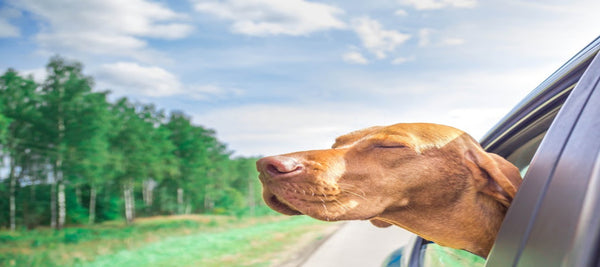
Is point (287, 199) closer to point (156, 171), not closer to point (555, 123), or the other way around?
point (555, 123)

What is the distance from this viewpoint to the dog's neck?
147 centimetres

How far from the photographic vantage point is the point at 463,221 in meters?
1.47

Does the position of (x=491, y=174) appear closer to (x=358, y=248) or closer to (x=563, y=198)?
(x=563, y=198)

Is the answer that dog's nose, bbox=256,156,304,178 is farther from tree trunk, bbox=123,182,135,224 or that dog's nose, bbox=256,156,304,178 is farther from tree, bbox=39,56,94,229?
tree trunk, bbox=123,182,135,224

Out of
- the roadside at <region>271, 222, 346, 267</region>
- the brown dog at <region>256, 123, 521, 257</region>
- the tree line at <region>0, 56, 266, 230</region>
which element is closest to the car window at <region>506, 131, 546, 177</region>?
the brown dog at <region>256, 123, 521, 257</region>

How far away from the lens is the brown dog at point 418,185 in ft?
4.58

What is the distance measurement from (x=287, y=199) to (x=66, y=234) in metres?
54.5

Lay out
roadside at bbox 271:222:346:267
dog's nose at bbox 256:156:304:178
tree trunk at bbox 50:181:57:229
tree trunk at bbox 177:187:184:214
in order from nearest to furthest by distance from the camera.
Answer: dog's nose at bbox 256:156:304:178 → roadside at bbox 271:222:346:267 → tree trunk at bbox 50:181:57:229 → tree trunk at bbox 177:187:184:214

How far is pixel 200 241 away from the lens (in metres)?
15.5

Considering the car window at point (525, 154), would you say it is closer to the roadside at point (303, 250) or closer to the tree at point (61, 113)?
the roadside at point (303, 250)

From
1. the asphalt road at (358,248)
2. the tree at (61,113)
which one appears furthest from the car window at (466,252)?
the tree at (61,113)

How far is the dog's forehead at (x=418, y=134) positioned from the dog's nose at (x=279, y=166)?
284 mm

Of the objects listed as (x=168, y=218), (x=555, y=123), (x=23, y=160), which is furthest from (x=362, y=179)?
(x=168, y=218)

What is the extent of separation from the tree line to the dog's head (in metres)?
47.1
